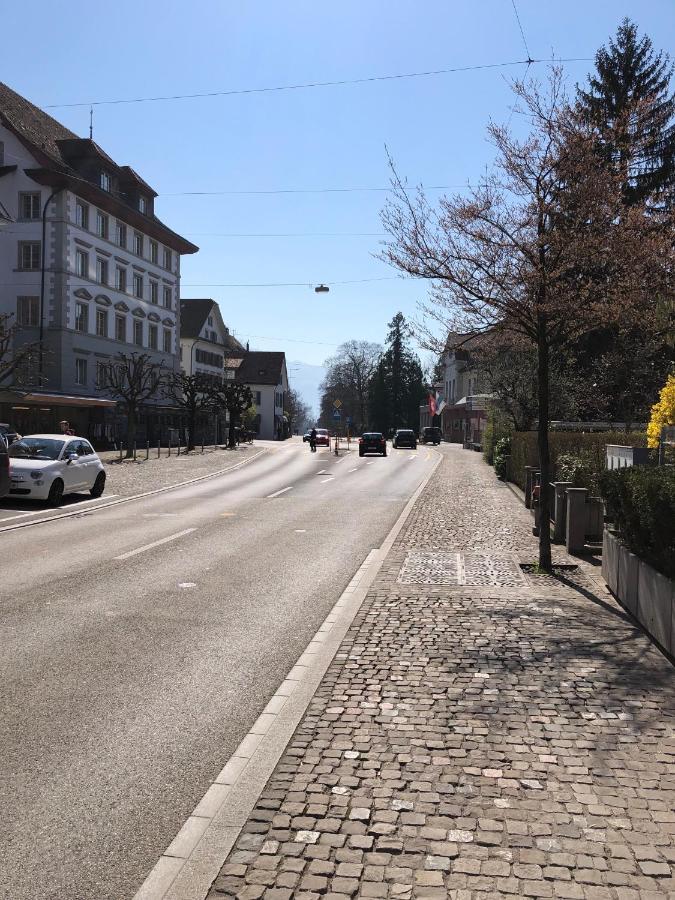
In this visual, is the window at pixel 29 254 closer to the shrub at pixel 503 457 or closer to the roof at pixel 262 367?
the shrub at pixel 503 457

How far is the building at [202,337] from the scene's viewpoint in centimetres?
7625

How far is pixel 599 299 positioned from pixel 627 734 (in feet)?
21.1

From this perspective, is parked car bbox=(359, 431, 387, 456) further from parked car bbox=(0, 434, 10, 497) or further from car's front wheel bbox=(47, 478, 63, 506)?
parked car bbox=(0, 434, 10, 497)

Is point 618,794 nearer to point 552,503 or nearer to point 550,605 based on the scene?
point 550,605

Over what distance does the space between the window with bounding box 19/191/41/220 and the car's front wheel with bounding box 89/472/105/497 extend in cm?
2652

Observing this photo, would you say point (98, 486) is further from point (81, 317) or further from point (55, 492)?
point (81, 317)

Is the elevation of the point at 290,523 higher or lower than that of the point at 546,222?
lower

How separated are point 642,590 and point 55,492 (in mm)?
15414

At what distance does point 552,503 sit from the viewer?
53.1ft

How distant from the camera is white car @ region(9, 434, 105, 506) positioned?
63.1ft

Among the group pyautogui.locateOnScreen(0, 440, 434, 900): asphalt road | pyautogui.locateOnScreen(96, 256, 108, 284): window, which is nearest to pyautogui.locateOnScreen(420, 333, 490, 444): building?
pyautogui.locateOnScreen(96, 256, 108, 284): window

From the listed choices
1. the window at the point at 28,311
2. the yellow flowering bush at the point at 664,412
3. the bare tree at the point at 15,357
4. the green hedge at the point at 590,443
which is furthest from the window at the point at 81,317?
the yellow flowering bush at the point at 664,412

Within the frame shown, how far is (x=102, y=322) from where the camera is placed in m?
48.2

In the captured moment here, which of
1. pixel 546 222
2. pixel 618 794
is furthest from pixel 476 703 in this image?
pixel 546 222
